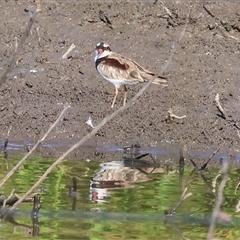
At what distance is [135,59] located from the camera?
39.6 ft

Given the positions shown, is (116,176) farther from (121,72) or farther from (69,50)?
(69,50)

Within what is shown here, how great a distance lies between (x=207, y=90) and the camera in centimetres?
1109

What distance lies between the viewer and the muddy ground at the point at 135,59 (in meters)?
10.3

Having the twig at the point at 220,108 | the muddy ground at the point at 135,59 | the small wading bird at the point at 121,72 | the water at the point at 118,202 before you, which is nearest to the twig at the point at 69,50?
the muddy ground at the point at 135,59

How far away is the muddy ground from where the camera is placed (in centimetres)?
1029

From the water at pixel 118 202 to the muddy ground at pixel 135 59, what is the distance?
4.82ft

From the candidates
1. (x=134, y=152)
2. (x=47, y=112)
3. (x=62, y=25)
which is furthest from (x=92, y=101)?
(x=62, y=25)

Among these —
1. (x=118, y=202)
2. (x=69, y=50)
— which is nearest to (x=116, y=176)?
(x=118, y=202)

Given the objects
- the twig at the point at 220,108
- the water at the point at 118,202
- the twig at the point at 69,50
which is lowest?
the water at the point at 118,202

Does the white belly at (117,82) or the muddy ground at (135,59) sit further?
the white belly at (117,82)

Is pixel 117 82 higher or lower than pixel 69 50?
lower

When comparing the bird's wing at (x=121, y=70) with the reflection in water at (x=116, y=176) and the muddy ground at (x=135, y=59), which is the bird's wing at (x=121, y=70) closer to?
the muddy ground at (x=135, y=59)

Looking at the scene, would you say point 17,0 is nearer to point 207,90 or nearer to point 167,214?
point 207,90

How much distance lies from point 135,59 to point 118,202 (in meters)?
5.35
